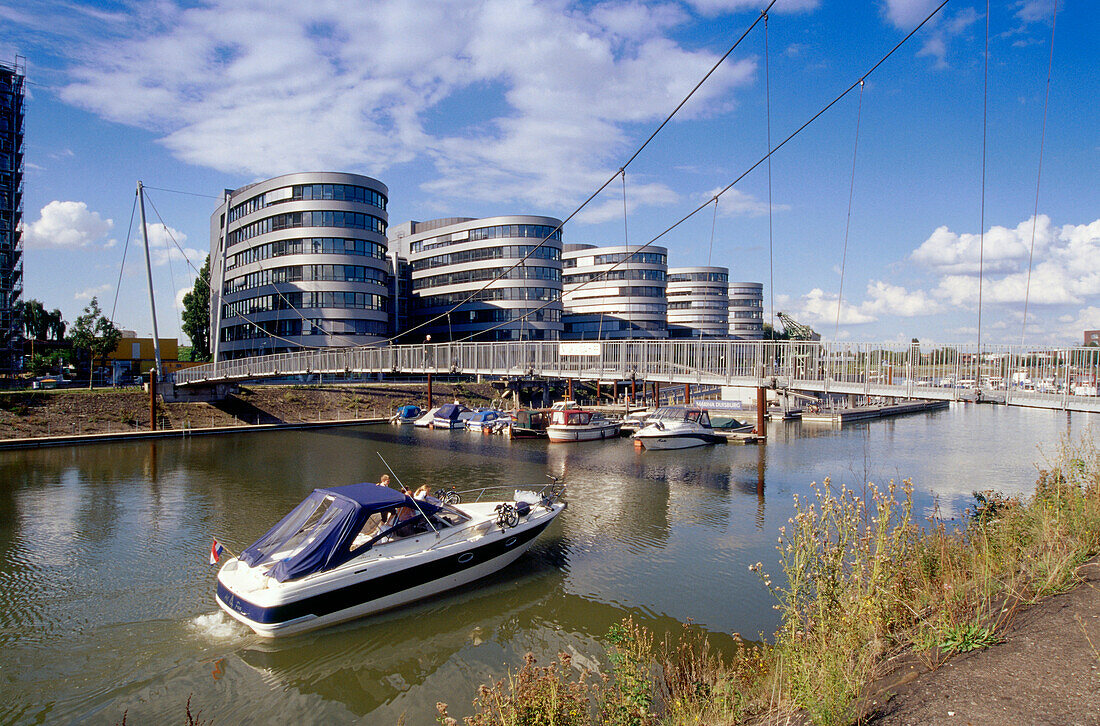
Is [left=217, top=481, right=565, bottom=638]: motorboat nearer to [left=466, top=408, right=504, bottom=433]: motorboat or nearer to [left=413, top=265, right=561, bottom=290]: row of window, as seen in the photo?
[left=466, top=408, right=504, bottom=433]: motorboat

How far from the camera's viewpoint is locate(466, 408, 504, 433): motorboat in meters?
41.5

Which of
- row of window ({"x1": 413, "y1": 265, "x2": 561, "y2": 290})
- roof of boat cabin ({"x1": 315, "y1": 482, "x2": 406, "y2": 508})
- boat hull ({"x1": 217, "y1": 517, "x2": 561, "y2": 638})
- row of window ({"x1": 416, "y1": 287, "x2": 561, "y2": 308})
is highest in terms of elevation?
row of window ({"x1": 413, "y1": 265, "x2": 561, "y2": 290})

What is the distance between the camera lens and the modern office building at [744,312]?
400 ft

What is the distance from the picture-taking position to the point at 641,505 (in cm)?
1953

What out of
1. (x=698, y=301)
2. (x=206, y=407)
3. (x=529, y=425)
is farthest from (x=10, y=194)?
(x=698, y=301)

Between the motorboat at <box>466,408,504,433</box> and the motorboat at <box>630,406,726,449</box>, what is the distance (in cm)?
1244

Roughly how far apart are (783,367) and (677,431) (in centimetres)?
1032

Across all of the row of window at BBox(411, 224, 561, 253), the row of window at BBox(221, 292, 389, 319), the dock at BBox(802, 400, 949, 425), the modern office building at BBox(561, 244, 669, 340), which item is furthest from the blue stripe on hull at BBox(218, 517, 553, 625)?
the modern office building at BBox(561, 244, 669, 340)

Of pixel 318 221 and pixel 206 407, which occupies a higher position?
pixel 318 221

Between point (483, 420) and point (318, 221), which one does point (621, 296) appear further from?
point (483, 420)

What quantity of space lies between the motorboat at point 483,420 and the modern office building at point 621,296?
49.0m

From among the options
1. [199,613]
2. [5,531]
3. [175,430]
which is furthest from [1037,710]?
[175,430]

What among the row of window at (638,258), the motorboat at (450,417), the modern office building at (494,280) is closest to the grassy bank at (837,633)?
the motorboat at (450,417)

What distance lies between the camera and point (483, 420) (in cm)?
4222
